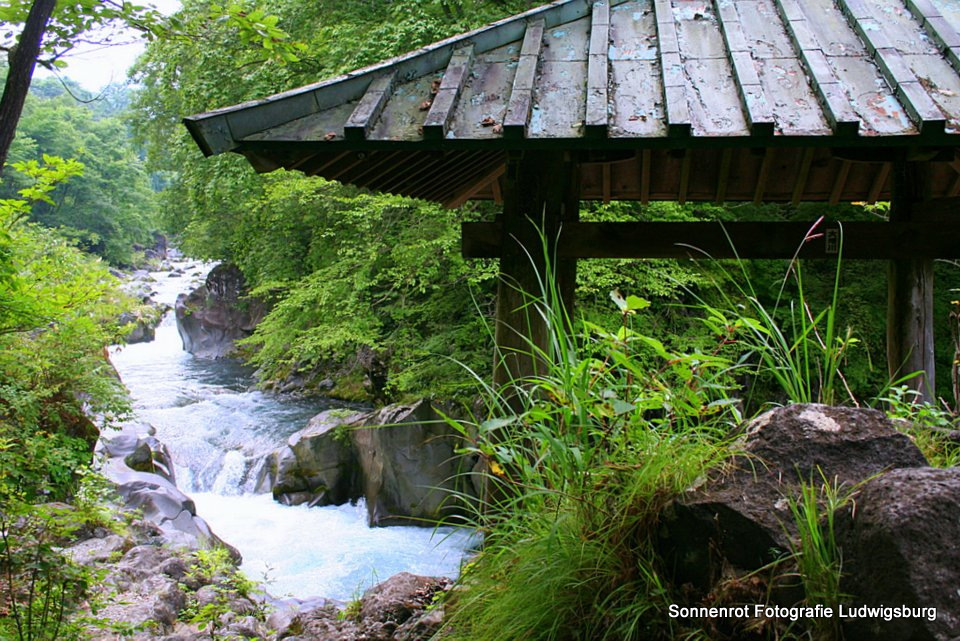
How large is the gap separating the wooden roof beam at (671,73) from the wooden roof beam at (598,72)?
22 centimetres

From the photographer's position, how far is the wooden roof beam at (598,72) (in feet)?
7.57

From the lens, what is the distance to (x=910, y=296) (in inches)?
133

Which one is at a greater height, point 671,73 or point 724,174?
point 671,73

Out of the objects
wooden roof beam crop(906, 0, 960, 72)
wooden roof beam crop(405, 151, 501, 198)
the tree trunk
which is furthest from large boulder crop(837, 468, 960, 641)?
wooden roof beam crop(405, 151, 501, 198)

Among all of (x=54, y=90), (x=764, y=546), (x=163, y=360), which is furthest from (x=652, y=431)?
(x=54, y=90)

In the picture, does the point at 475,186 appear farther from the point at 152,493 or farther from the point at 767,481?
the point at 152,493

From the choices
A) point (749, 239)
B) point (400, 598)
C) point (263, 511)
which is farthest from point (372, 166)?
point (263, 511)

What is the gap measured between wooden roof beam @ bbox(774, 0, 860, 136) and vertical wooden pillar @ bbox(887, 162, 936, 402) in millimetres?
872

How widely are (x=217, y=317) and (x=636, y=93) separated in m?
18.2

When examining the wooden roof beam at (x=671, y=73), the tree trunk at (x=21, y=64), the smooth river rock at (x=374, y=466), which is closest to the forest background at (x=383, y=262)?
the smooth river rock at (x=374, y=466)

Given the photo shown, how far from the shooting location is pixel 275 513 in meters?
8.12

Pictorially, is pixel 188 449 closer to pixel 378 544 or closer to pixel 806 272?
pixel 378 544

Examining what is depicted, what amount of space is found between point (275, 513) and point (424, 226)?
392 cm

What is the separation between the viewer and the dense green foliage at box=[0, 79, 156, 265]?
3153 centimetres
